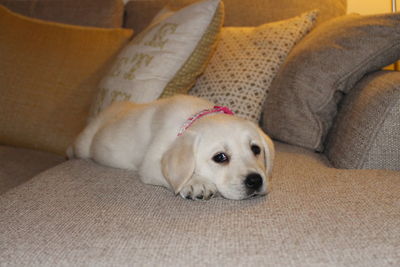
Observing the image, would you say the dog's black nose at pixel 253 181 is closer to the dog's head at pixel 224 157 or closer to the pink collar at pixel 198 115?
the dog's head at pixel 224 157

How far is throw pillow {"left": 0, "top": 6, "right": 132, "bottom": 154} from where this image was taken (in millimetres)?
2576

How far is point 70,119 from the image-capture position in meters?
2.59

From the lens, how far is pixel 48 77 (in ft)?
8.74

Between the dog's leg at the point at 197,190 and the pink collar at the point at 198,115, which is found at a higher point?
the pink collar at the point at 198,115

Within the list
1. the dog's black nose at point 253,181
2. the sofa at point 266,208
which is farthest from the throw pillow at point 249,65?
the dog's black nose at point 253,181

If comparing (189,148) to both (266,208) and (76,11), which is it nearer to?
(266,208)

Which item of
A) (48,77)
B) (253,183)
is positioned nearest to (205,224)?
(253,183)

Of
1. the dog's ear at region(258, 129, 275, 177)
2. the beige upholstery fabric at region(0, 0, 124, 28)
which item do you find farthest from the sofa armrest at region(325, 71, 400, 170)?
the beige upholstery fabric at region(0, 0, 124, 28)

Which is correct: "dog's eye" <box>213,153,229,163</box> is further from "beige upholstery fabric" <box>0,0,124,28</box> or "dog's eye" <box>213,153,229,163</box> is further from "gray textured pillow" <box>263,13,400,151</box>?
"beige upholstery fabric" <box>0,0,124,28</box>

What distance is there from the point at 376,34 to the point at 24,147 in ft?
6.75

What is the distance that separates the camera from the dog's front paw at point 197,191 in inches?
57.8

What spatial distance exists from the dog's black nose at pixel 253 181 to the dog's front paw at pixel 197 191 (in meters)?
0.13

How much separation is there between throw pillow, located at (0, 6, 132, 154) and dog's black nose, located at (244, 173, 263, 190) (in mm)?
1383

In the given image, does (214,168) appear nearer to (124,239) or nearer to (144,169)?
(144,169)
